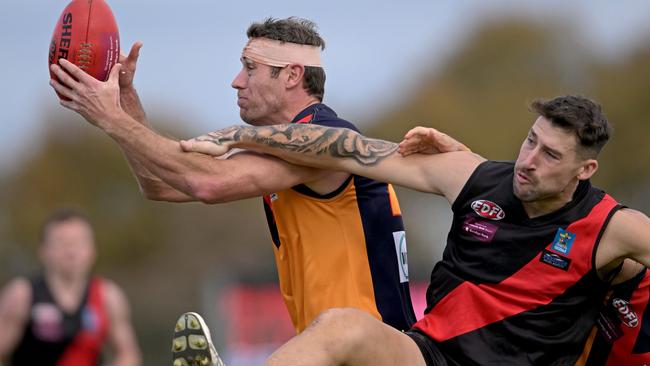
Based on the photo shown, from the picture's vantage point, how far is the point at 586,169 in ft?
23.1

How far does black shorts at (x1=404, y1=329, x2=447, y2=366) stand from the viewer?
22.7ft

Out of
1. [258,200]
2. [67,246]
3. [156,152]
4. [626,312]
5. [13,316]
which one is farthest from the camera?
[258,200]

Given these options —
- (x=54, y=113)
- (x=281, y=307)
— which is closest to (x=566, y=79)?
(x=54, y=113)

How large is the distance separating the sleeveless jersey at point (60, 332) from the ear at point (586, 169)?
602 centimetres

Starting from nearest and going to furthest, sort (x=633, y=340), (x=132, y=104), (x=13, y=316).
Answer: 1. (x=633, y=340)
2. (x=132, y=104)
3. (x=13, y=316)

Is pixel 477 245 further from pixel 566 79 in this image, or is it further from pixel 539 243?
pixel 566 79

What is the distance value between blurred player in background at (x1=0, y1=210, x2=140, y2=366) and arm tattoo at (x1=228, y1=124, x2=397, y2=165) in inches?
194

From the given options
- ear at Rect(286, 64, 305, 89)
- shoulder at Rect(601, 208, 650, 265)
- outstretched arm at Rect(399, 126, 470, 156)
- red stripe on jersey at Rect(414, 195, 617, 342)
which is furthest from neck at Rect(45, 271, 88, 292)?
shoulder at Rect(601, 208, 650, 265)

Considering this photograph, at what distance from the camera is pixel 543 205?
276 inches

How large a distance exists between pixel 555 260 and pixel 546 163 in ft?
1.66

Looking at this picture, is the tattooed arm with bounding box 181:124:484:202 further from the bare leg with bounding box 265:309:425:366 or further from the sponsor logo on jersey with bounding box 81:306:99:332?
the sponsor logo on jersey with bounding box 81:306:99:332

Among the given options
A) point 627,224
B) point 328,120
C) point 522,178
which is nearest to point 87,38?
point 328,120

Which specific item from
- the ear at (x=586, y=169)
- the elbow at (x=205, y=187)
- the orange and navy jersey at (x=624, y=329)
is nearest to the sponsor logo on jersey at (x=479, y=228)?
the ear at (x=586, y=169)

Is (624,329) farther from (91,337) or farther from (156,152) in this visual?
(91,337)
